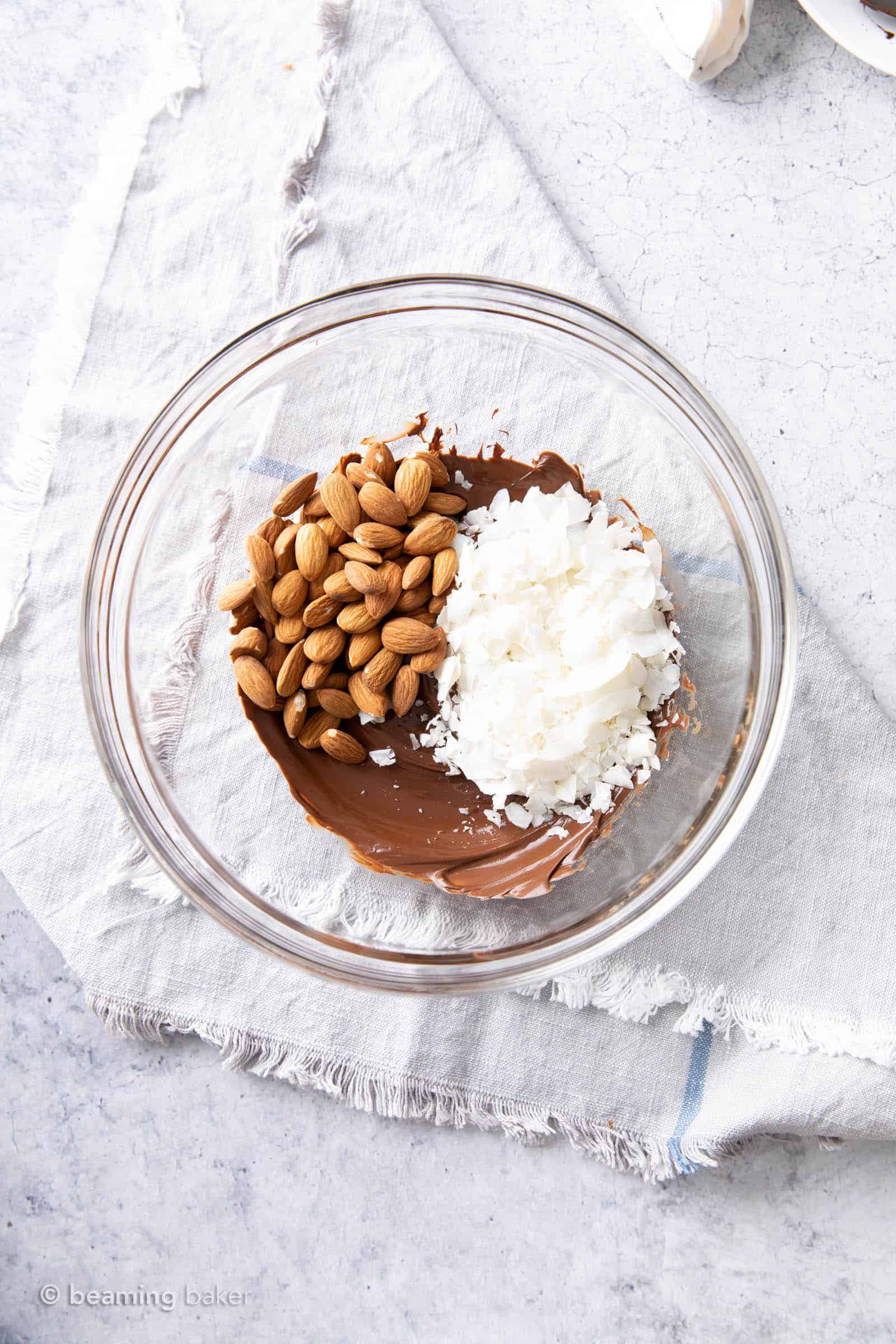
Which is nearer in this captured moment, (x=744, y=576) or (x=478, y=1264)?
(x=744, y=576)

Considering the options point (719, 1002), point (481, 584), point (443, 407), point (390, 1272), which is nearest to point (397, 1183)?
point (390, 1272)

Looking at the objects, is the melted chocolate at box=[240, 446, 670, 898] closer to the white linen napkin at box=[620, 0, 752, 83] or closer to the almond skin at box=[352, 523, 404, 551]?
the almond skin at box=[352, 523, 404, 551]

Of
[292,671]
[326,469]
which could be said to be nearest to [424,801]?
[292,671]

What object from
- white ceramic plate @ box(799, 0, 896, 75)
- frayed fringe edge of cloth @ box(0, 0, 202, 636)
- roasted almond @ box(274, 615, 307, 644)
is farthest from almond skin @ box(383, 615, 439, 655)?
white ceramic plate @ box(799, 0, 896, 75)

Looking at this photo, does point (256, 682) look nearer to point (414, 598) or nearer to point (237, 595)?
point (237, 595)

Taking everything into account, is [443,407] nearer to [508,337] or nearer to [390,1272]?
[508,337]
